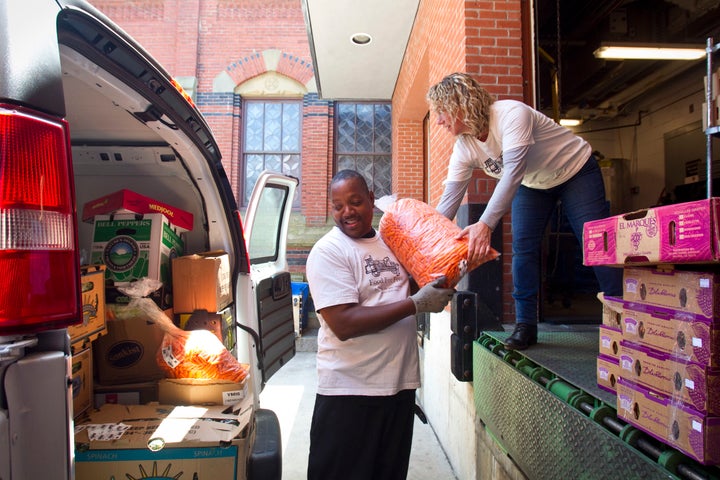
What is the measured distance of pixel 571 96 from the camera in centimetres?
863

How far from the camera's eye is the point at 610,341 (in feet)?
5.19

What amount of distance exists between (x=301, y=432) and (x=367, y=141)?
6.97 m

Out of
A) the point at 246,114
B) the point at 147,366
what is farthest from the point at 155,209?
the point at 246,114

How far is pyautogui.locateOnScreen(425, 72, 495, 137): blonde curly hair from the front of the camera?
224 cm

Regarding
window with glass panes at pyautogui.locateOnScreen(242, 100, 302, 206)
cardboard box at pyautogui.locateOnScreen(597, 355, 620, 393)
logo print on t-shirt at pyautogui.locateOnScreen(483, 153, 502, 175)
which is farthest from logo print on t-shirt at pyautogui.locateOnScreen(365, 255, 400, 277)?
window with glass panes at pyautogui.locateOnScreen(242, 100, 302, 206)

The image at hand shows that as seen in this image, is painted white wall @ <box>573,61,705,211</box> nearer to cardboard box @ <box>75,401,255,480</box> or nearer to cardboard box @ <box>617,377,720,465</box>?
cardboard box @ <box>617,377,720,465</box>

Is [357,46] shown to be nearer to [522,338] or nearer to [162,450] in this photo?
[522,338]

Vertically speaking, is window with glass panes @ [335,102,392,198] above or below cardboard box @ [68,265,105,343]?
above

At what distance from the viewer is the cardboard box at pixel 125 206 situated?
2.25m

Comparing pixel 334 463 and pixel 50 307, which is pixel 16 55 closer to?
pixel 50 307

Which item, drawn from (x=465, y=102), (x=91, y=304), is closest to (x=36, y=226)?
(x=91, y=304)

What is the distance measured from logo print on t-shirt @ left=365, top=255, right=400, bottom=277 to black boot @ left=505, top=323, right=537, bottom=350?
38.6 inches

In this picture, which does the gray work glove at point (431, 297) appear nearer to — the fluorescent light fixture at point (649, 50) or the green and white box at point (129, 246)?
the green and white box at point (129, 246)

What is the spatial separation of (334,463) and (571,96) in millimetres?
8944
